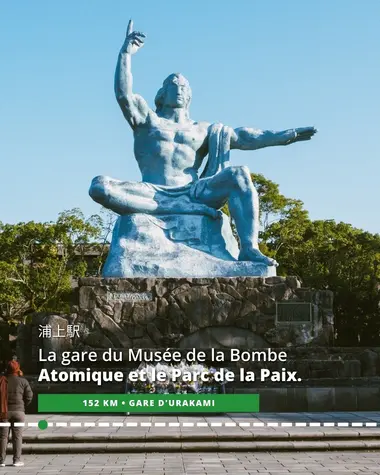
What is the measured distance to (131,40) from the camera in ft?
44.3

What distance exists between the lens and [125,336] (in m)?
12.4

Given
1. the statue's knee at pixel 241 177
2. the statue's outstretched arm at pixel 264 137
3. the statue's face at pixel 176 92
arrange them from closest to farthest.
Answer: the statue's knee at pixel 241 177, the statue's outstretched arm at pixel 264 137, the statue's face at pixel 176 92

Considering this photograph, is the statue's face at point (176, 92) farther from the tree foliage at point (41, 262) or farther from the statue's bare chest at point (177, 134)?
the tree foliage at point (41, 262)

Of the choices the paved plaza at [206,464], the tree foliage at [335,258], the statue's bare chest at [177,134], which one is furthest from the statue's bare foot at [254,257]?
the tree foliage at [335,258]

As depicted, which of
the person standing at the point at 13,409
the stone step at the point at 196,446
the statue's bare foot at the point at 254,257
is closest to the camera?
the person standing at the point at 13,409

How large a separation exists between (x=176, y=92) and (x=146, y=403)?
581 cm

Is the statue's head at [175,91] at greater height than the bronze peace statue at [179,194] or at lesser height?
greater

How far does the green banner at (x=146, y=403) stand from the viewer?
1056cm

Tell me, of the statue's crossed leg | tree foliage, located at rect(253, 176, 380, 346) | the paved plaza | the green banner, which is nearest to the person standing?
the paved plaza

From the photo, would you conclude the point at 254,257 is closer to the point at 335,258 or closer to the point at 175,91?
the point at 175,91

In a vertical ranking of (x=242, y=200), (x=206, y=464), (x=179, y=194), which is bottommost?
(x=206, y=464)

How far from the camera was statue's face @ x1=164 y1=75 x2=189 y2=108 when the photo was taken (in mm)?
14234

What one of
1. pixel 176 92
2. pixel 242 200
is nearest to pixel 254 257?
pixel 242 200

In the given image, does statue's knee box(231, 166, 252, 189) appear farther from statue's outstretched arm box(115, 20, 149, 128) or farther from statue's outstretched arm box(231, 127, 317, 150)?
statue's outstretched arm box(115, 20, 149, 128)
